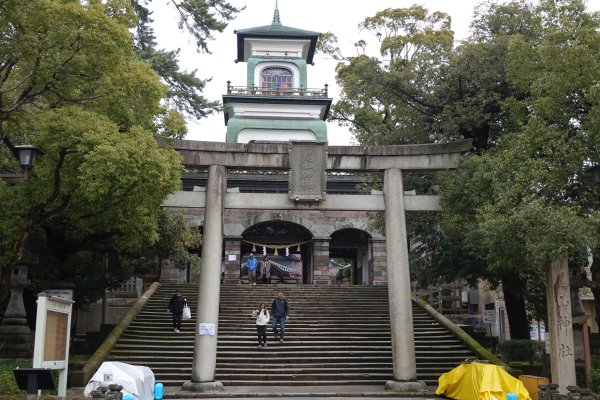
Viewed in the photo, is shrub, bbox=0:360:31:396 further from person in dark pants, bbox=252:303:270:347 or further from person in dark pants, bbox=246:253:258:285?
person in dark pants, bbox=246:253:258:285

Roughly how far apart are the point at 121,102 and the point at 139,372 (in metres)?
5.36

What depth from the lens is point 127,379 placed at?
1223 cm

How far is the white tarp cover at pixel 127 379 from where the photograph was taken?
11945 mm

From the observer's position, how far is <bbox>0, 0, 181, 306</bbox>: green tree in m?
12.0

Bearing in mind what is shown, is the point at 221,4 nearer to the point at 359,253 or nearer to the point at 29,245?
the point at 29,245

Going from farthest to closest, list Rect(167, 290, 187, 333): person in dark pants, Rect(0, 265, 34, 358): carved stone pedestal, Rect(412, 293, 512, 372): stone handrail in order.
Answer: Rect(167, 290, 187, 333): person in dark pants, Rect(0, 265, 34, 358): carved stone pedestal, Rect(412, 293, 512, 372): stone handrail

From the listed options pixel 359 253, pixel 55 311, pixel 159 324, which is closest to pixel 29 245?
pixel 159 324

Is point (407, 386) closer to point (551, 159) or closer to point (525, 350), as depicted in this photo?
point (525, 350)

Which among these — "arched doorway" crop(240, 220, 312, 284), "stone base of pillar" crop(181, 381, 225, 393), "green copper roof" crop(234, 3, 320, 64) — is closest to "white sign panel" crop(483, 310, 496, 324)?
"arched doorway" crop(240, 220, 312, 284)

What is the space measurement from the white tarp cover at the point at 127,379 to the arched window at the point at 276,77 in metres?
24.7

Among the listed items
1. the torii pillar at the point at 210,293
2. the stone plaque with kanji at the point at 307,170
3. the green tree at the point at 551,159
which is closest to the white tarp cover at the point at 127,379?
the torii pillar at the point at 210,293

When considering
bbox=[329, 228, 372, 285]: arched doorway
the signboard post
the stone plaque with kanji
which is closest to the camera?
the signboard post

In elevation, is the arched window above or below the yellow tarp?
above

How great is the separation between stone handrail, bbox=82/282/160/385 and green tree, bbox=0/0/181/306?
3262 millimetres
